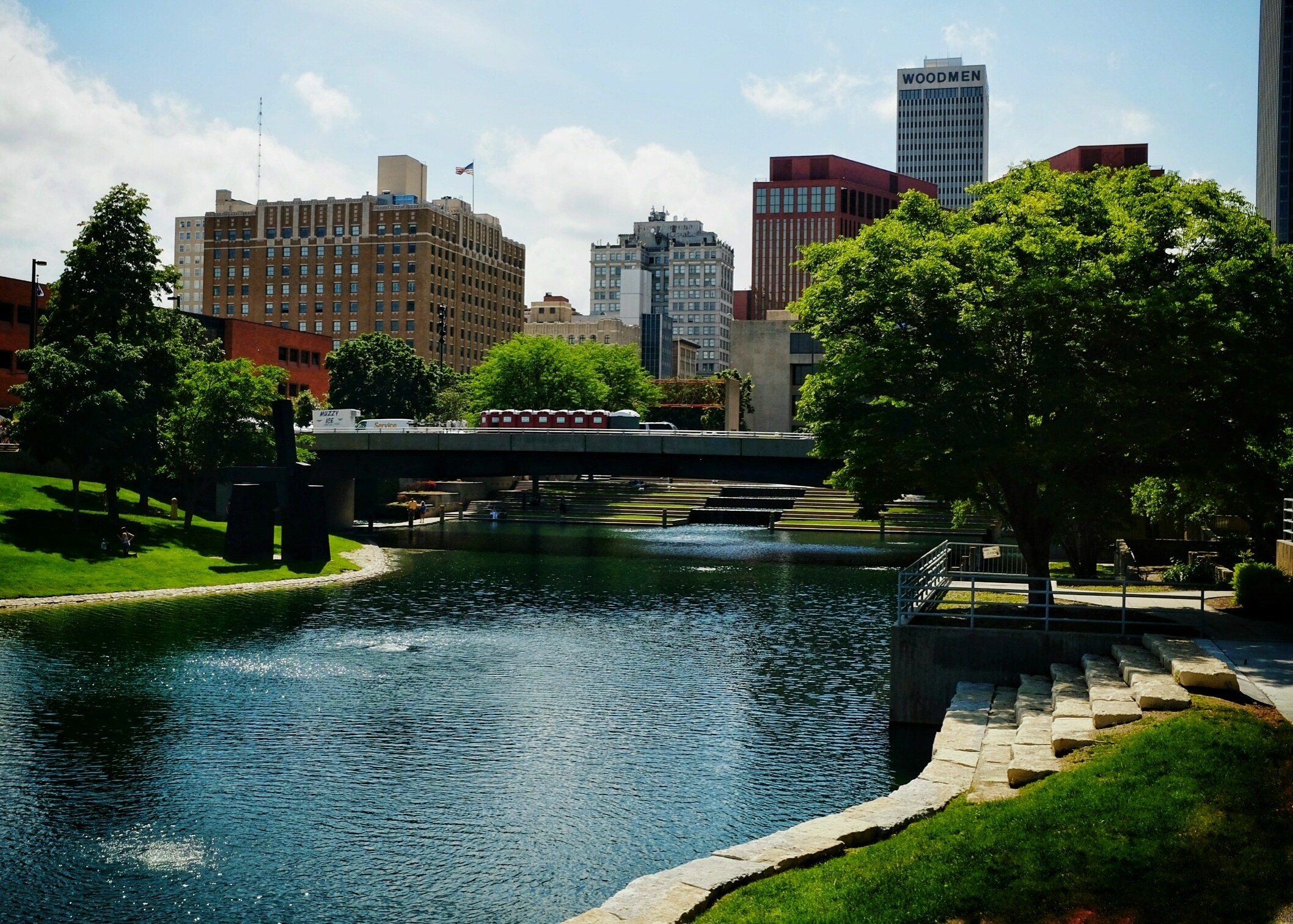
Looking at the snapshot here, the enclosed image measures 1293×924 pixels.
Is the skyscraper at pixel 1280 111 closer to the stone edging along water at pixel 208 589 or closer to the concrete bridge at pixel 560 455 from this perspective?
the concrete bridge at pixel 560 455

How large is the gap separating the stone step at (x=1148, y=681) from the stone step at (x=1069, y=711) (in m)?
0.89

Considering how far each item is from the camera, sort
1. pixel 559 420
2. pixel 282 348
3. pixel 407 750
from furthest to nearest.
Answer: pixel 282 348
pixel 559 420
pixel 407 750

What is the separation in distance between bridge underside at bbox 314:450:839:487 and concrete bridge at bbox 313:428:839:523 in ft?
0.24

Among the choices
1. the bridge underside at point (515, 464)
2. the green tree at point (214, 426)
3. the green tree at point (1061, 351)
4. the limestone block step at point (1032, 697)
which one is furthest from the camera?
the bridge underside at point (515, 464)

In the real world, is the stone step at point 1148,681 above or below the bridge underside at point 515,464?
below

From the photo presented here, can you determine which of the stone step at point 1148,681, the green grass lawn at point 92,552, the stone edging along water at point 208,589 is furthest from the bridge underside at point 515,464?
the stone step at point 1148,681

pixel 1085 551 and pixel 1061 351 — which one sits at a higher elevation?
pixel 1061 351

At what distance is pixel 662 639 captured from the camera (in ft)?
147

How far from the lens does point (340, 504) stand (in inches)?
3925

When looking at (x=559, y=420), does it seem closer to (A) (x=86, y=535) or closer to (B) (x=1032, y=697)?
(A) (x=86, y=535)

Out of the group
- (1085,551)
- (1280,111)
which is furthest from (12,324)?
(1280,111)

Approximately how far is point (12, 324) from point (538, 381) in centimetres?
5698

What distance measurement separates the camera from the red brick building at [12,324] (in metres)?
101

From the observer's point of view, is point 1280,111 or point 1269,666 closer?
point 1269,666
